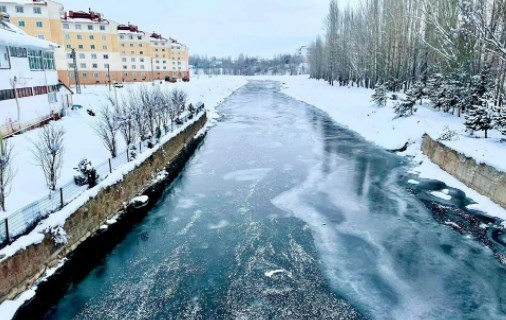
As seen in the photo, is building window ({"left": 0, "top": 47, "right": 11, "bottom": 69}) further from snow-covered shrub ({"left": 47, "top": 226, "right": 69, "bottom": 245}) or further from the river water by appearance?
snow-covered shrub ({"left": 47, "top": 226, "right": 69, "bottom": 245})

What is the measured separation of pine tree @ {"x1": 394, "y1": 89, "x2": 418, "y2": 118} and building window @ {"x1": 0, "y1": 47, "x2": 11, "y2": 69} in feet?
82.8

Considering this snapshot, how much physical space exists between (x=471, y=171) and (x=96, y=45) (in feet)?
208

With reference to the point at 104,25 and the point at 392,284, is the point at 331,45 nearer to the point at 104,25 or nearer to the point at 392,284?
the point at 104,25

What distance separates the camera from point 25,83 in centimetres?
2259

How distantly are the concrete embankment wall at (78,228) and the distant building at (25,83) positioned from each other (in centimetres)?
927

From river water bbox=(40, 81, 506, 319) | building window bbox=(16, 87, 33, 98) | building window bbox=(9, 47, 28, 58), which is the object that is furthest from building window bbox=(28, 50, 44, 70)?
river water bbox=(40, 81, 506, 319)

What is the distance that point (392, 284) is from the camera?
30.0 feet

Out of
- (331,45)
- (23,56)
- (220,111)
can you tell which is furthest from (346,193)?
(331,45)

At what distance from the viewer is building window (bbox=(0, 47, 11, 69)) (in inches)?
796

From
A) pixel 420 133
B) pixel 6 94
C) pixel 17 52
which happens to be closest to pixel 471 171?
pixel 420 133

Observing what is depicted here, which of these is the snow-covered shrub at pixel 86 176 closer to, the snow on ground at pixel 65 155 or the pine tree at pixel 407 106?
the snow on ground at pixel 65 155

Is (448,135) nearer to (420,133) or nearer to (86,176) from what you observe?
(420,133)

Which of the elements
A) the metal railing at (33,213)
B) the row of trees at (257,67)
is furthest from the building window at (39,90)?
the row of trees at (257,67)

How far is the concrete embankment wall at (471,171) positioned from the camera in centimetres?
1348
